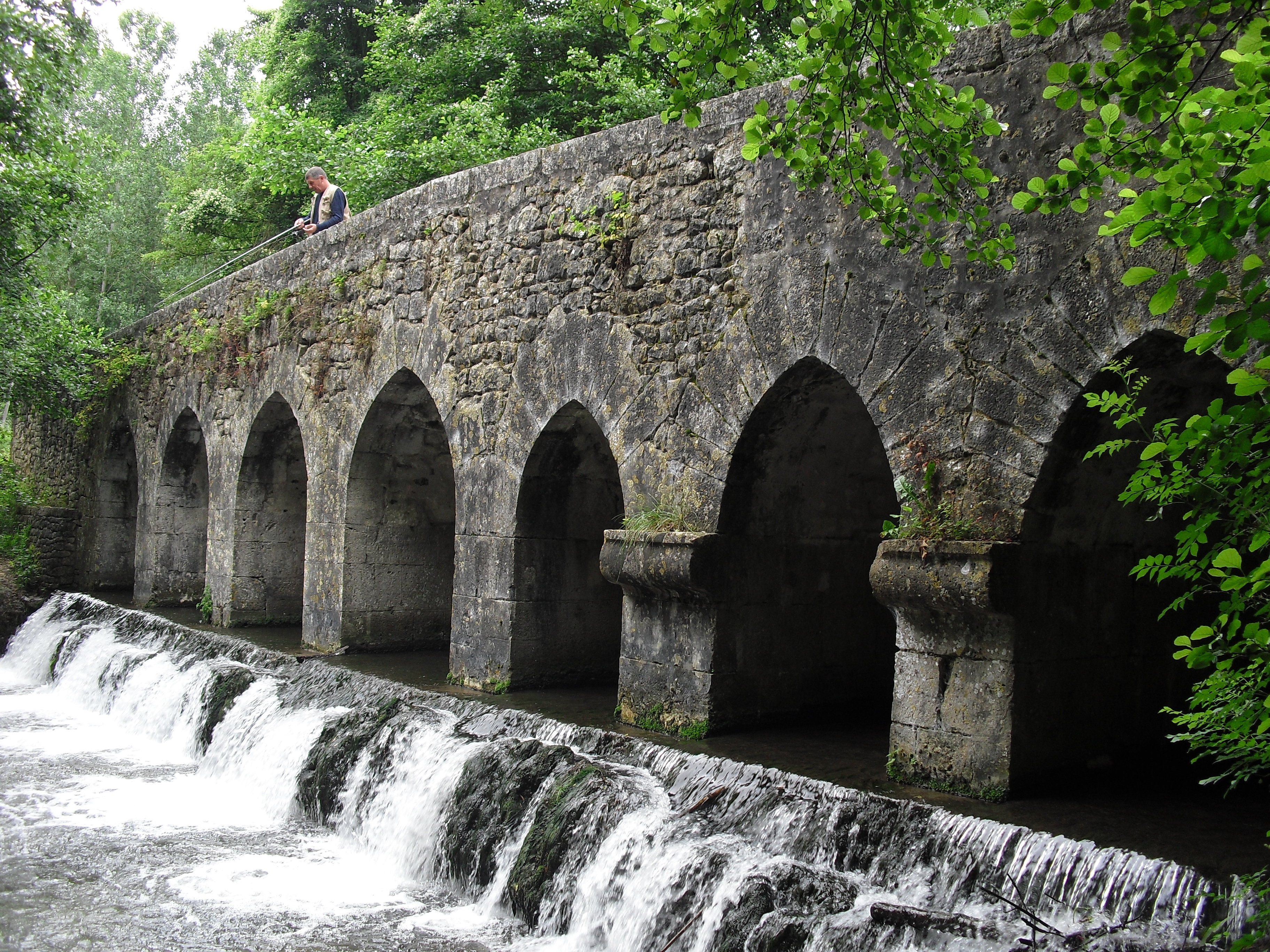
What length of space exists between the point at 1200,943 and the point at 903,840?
0.97 meters

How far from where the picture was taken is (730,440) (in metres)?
5.20

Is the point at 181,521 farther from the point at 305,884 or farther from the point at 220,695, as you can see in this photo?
the point at 305,884

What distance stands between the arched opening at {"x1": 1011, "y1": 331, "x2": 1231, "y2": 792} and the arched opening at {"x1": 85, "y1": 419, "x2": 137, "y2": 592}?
1198 centimetres

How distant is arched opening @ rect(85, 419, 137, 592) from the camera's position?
13.5m

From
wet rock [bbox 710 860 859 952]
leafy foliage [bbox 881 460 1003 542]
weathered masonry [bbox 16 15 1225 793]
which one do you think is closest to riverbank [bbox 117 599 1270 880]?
weathered masonry [bbox 16 15 1225 793]

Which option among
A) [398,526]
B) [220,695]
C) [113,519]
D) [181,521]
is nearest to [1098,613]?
[398,526]

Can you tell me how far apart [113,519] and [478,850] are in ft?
35.3

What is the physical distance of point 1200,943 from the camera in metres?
2.92

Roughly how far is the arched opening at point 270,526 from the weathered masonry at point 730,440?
1.86ft

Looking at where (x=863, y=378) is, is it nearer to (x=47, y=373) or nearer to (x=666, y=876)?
(x=666, y=876)

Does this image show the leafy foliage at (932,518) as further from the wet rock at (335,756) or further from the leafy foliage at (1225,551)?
the wet rock at (335,756)

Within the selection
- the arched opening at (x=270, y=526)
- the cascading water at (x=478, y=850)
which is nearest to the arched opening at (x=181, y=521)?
the arched opening at (x=270, y=526)

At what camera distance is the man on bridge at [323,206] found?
9227 mm

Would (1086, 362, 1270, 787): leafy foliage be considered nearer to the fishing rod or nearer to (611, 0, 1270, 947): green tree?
(611, 0, 1270, 947): green tree
